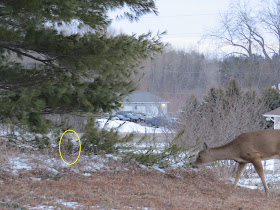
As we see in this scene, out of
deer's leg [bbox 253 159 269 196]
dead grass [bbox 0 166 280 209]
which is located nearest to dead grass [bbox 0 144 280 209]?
dead grass [bbox 0 166 280 209]

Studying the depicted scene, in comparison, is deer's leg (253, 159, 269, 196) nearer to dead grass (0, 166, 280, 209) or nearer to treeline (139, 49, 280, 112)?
dead grass (0, 166, 280, 209)

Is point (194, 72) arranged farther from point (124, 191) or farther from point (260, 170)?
point (124, 191)

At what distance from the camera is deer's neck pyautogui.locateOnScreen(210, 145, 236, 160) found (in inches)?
402

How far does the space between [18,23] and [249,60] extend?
36.4 metres

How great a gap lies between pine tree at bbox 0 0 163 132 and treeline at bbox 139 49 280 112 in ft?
118

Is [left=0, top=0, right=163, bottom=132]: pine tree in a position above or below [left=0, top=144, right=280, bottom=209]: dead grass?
above

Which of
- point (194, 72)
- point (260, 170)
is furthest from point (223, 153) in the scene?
point (194, 72)

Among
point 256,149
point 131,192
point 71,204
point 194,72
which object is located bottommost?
point 131,192

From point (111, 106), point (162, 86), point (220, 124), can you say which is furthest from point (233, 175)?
point (162, 86)

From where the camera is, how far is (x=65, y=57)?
8.95 meters

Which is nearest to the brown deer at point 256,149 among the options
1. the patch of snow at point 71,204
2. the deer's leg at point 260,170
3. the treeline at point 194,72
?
the deer's leg at point 260,170

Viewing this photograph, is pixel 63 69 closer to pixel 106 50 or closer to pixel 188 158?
pixel 106 50

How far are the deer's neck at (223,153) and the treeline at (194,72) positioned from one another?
34.6m

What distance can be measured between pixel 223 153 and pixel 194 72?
47.6m
